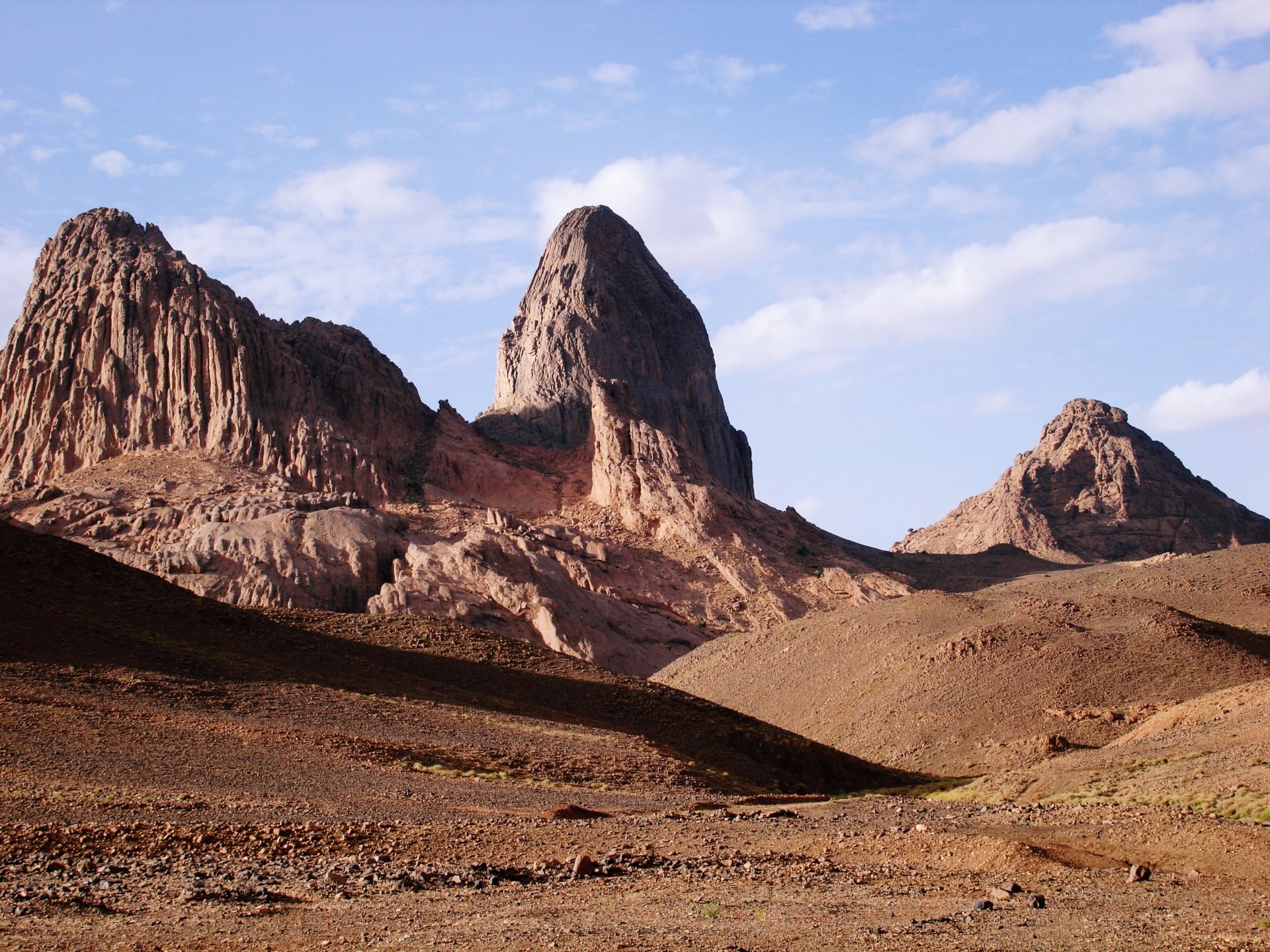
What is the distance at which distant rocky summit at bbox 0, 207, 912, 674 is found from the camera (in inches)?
2559

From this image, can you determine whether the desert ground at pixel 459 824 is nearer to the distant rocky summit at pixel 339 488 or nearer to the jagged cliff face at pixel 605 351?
the distant rocky summit at pixel 339 488

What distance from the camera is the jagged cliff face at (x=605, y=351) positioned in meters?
112

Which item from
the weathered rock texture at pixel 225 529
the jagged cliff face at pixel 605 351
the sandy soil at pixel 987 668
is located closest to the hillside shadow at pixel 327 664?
the sandy soil at pixel 987 668

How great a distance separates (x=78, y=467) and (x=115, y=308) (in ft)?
36.2

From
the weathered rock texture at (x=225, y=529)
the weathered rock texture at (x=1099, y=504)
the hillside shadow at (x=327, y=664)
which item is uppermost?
the weathered rock texture at (x=1099, y=504)

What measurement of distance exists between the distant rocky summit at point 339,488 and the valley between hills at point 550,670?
0.93 ft

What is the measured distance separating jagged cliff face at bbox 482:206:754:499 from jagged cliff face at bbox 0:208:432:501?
Answer: 24.6 metres

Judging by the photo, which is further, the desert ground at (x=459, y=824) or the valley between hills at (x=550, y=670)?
the valley between hills at (x=550, y=670)

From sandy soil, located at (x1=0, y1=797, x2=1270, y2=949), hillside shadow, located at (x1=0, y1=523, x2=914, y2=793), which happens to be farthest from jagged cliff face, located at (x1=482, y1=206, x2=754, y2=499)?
sandy soil, located at (x1=0, y1=797, x2=1270, y2=949)

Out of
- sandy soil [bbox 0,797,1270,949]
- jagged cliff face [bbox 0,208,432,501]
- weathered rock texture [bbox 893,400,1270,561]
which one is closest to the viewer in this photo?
sandy soil [bbox 0,797,1270,949]

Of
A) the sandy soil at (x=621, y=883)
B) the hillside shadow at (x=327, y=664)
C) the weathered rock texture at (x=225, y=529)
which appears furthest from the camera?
the weathered rock texture at (x=225, y=529)

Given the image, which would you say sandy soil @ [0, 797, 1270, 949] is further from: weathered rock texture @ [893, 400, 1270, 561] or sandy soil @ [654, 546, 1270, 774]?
weathered rock texture @ [893, 400, 1270, 561]

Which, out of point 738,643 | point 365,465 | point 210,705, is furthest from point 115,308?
point 210,705

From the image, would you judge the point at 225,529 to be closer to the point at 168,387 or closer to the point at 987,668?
the point at 168,387
